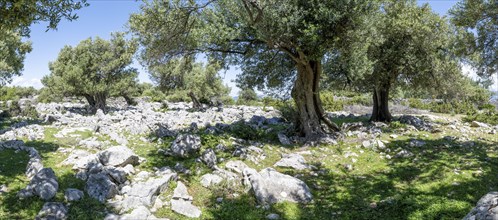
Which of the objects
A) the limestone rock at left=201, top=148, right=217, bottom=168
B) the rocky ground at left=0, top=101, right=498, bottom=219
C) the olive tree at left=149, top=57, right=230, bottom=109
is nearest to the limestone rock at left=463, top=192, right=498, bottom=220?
the rocky ground at left=0, top=101, right=498, bottom=219

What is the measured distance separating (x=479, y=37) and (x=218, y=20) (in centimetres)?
1407

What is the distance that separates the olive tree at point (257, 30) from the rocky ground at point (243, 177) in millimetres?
4046

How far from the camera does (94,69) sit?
3662cm

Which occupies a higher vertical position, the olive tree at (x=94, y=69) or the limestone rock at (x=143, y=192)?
the olive tree at (x=94, y=69)

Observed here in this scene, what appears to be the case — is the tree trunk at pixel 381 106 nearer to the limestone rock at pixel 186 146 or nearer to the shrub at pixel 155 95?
the limestone rock at pixel 186 146

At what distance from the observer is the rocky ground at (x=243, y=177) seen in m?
9.09

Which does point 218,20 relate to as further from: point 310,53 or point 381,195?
point 381,195

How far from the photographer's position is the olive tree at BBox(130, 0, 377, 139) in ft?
47.0

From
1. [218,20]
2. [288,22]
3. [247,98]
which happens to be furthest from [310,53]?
[247,98]

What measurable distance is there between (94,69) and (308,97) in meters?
28.0

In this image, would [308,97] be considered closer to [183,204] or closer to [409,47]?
[409,47]

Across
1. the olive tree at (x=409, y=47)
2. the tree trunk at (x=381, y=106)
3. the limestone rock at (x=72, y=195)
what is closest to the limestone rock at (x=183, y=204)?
the limestone rock at (x=72, y=195)

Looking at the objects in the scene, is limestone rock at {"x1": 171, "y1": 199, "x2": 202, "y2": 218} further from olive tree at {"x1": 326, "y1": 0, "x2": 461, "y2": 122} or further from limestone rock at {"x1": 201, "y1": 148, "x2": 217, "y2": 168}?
olive tree at {"x1": 326, "y1": 0, "x2": 461, "y2": 122}

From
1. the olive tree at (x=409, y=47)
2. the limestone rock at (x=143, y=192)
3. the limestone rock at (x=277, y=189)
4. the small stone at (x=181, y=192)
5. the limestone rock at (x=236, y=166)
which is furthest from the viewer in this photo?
the olive tree at (x=409, y=47)
